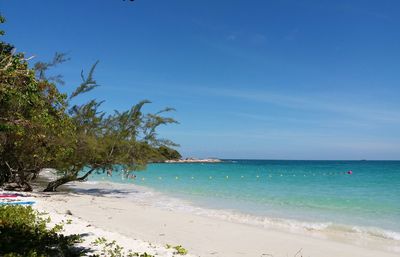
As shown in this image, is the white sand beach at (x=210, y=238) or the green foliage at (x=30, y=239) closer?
the green foliage at (x=30, y=239)

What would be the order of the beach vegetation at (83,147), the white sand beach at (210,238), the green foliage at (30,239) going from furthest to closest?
the beach vegetation at (83,147) < the white sand beach at (210,238) < the green foliage at (30,239)

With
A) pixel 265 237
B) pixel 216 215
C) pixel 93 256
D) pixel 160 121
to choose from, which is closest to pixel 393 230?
pixel 265 237

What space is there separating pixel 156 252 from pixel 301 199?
16.8m

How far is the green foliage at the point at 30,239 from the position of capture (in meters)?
6.67

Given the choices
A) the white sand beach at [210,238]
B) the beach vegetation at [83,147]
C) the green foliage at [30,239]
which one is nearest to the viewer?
the green foliage at [30,239]

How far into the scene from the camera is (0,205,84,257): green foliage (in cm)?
667

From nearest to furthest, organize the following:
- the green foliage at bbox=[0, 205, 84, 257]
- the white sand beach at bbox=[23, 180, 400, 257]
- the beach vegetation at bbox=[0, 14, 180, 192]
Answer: the green foliage at bbox=[0, 205, 84, 257] < the white sand beach at bbox=[23, 180, 400, 257] < the beach vegetation at bbox=[0, 14, 180, 192]

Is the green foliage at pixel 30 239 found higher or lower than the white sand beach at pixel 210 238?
higher

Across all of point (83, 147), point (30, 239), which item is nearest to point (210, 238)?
point (30, 239)

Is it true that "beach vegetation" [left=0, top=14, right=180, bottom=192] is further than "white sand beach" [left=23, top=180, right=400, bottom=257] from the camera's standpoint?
Yes

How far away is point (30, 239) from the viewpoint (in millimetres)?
7645

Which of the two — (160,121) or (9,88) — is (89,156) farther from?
(9,88)

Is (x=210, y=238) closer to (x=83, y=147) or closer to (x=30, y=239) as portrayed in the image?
(x=30, y=239)

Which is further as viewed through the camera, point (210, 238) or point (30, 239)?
point (210, 238)
